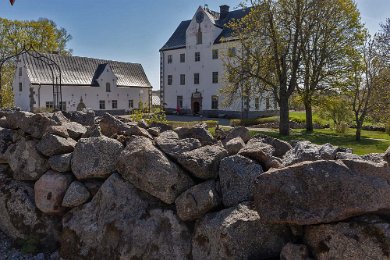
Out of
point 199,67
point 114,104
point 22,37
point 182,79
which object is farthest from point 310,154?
point 22,37

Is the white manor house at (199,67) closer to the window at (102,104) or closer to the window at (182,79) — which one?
the window at (182,79)

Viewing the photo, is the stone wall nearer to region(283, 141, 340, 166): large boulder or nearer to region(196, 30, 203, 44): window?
region(283, 141, 340, 166): large boulder

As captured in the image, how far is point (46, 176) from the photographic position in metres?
5.70

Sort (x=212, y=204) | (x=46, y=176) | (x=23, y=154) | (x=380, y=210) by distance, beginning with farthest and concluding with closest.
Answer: (x=23, y=154) → (x=46, y=176) → (x=212, y=204) → (x=380, y=210)

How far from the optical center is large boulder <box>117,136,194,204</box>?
4.70 metres

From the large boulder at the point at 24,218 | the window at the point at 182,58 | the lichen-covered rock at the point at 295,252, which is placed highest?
the window at the point at 182,58

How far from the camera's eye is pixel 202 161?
474cm

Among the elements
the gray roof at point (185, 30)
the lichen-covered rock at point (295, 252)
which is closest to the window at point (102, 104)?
the gray roof at point (185, 30)

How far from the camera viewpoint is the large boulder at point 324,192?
3.36 meters

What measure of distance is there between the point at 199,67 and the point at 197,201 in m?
41.5

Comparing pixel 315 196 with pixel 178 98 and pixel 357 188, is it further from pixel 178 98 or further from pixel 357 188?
pixel 178 98

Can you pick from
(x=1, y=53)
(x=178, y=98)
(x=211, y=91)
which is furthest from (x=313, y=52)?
(x=1, y=53)

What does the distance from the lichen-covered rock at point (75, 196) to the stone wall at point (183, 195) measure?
15 mm

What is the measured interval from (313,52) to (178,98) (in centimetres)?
2545
